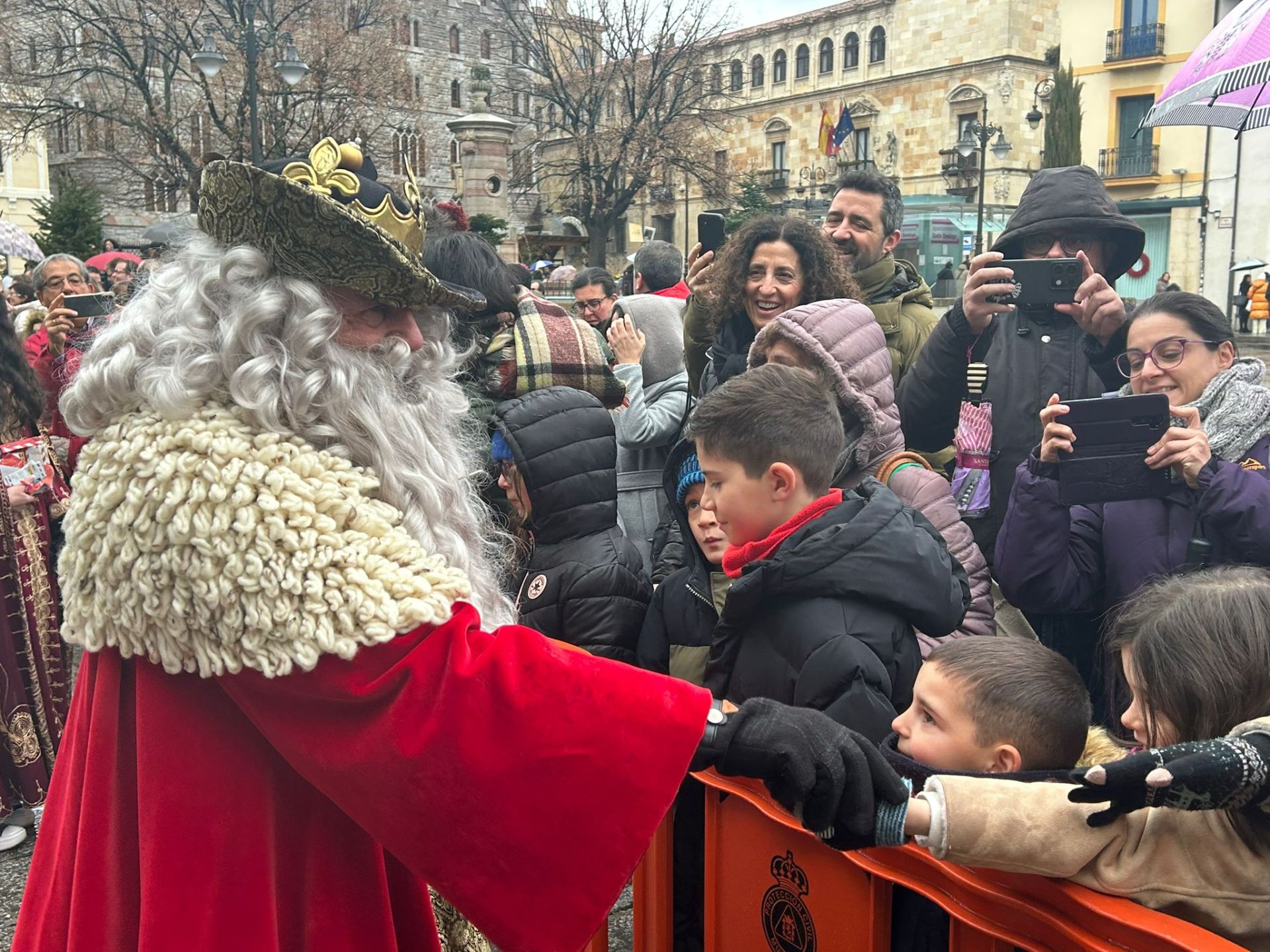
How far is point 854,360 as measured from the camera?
10.5ft

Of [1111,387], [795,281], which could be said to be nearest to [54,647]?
[795,281]

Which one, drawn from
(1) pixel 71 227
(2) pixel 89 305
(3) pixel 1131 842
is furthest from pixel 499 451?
(1) pixel 71 227

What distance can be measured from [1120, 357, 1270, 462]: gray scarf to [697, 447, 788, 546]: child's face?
1174 mm

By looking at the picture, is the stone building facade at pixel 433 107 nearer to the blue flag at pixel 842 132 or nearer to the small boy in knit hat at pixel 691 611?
the blue flag at pixel 842 132

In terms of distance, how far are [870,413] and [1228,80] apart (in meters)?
2.71

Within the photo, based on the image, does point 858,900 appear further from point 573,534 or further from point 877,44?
point 877,44

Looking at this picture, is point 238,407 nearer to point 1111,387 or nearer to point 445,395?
point 445,395

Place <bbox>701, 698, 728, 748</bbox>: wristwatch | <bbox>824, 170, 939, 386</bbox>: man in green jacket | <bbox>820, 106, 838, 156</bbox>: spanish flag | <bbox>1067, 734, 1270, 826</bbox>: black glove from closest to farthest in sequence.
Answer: <bbox>1067, 734, 1270, 826</bbox>: black glove → <bbox>701, 698, 728, 748</bbox>: wristwatch → <bbox>824, 170, 939, 386</bbox>: man in green jacket → <bbox>820, 106, 838, 156</bbox>: spanish flag

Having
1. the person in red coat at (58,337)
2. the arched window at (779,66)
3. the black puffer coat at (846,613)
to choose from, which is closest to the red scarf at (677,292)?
the person in red coat at (58,337)

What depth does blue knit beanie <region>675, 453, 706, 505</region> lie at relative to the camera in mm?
3273

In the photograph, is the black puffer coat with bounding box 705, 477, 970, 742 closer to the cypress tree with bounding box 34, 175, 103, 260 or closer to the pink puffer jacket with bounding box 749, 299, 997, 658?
the pink puffer jacket with bounding box 749, 299, 997, 658

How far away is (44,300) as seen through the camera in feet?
22.4

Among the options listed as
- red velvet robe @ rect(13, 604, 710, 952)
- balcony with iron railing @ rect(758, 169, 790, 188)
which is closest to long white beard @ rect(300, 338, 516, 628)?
red velvet robe @ rect(13, 604, 710, 952)

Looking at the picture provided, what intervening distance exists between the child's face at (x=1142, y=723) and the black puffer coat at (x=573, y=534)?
4.77ft
